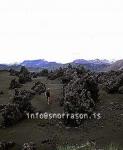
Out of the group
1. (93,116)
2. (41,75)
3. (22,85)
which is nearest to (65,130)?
(93,116)

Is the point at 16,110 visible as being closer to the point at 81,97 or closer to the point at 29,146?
the point at 81,97

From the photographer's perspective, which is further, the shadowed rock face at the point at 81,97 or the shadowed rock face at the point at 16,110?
the shadowed rock face at the point at 16,110

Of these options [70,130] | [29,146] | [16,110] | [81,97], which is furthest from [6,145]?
[81,97]

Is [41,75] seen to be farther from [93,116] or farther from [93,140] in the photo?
[93,140]

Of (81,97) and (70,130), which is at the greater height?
(81,97)

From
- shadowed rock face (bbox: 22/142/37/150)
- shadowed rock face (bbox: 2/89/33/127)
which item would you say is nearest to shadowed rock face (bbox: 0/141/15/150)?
shadowed rock face (bbox: 22/142/37/150)

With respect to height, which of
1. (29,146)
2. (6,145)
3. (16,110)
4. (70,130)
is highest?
(16,110)

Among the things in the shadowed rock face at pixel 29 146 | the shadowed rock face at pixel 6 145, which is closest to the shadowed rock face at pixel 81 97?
the shadowed rock face at pixel 29 146

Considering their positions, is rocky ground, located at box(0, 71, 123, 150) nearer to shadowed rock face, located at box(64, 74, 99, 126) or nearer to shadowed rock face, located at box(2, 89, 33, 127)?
shadowed rock face, located at box(2, 89, 33, 127)

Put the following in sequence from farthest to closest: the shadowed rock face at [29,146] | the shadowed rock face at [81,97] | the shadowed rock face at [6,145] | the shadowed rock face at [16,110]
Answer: the shadowed rock face at [16,110]
the shadowed rock face at [81,97]
the shadowed rock face at [6,145]
the shadowed rock face at [29,146]

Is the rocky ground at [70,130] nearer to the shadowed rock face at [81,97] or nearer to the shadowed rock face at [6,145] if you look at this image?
the shadowed rock face at [6,145]

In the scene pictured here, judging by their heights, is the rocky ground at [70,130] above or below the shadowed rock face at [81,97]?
below

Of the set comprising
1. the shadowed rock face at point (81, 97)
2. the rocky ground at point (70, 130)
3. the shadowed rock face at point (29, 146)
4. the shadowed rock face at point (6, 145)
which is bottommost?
the shadowed rock face at point (6, 145)

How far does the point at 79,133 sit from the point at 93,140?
1757mm
